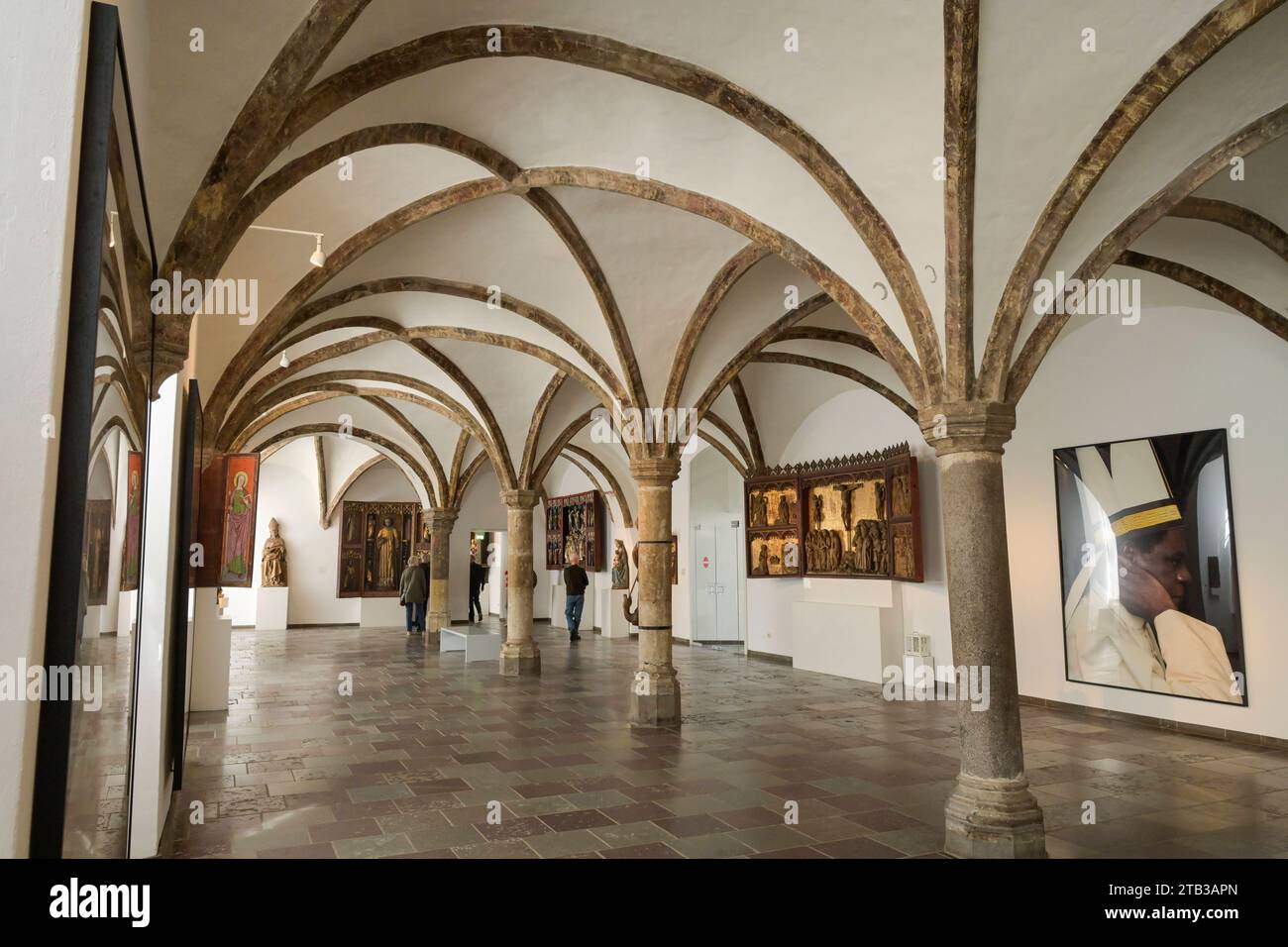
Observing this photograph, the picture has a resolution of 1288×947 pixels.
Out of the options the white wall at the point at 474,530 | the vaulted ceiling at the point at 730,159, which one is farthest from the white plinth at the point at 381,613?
the vaulted ceiling at the point at 730,159

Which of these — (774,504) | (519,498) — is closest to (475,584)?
(519,498)

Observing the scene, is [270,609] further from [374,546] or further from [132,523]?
[132,523]

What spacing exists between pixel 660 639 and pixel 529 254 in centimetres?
427

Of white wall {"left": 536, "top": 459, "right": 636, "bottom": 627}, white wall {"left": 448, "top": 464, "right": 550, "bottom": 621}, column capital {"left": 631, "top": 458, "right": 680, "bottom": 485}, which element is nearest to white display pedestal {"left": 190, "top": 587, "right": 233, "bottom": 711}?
column capital {"left": 631, "top": 458, "right": 680, "bottom": 485}

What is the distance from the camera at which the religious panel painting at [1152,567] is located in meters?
8.36

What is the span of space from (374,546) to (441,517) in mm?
6111

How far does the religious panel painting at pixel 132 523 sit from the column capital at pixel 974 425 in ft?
14.4

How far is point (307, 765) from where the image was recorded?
7.10 meters

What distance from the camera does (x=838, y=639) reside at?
1303 cm

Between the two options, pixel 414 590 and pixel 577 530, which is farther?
pixel 577 530

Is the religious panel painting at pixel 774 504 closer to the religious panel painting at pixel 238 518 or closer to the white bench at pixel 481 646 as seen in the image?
the white bench at pixel 481 646

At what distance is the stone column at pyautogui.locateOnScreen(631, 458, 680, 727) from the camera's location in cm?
886

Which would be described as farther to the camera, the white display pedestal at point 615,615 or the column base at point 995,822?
the white display pedestal at point 615,615
